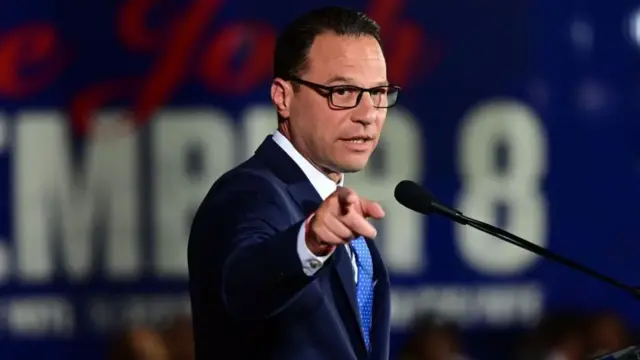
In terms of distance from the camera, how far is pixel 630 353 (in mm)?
2033

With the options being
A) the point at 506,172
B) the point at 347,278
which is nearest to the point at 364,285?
the point at 347,278

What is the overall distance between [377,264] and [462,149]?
114 inches

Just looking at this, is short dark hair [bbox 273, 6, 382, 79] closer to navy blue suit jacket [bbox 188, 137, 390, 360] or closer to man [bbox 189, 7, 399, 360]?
man [bbox 189, 7, 399, 360]

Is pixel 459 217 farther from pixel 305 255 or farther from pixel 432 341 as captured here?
pixel 432 341

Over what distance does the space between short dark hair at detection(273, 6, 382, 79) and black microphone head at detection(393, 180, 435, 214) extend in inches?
11.6

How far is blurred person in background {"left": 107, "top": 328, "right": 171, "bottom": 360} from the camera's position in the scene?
4.67m

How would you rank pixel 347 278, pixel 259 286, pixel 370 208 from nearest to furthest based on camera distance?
pixel 370 208
pixel 259 286
pixel 347 278

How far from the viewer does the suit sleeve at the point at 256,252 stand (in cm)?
194

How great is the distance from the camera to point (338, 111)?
225cm

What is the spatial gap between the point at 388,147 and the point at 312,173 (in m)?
2.92

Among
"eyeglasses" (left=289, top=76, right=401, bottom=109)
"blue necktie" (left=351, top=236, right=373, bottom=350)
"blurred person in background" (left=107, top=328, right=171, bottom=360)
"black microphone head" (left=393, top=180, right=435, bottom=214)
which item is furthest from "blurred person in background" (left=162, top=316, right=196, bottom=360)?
"black microphone head" (left=393, top=180, right=435, bottom=214)

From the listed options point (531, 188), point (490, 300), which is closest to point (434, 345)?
point (490, 300)

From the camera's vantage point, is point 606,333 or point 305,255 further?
point 606,333

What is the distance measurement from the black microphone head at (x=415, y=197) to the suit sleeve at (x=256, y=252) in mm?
154
